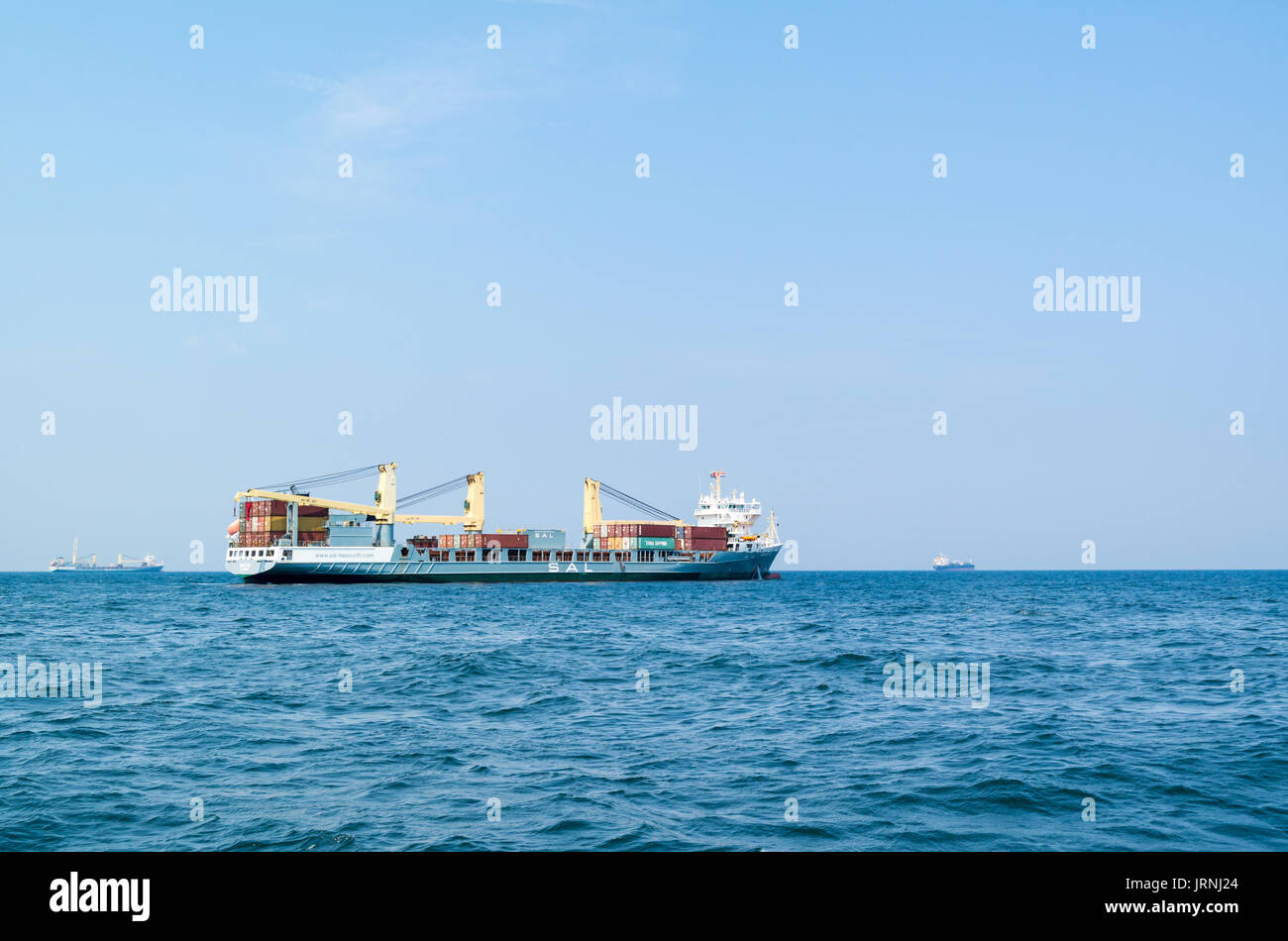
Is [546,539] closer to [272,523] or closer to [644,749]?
[272,523]

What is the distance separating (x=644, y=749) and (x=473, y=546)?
336ft

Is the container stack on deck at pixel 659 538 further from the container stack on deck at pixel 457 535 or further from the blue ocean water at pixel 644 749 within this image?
the blue ocean water at pixel 644 749

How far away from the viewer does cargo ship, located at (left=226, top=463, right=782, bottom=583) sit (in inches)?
4331

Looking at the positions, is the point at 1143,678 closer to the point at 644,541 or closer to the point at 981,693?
the point at 981,693

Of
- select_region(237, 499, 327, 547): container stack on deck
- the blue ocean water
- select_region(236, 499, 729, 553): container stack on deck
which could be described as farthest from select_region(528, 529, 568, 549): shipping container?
the blue ocean water

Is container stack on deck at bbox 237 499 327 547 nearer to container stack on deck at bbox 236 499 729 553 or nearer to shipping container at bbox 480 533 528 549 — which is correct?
container stack on deck at bbox 236 499 729 553

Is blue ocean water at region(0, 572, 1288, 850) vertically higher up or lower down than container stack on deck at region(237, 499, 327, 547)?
lower down

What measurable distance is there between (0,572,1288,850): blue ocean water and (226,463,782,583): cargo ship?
2782 inches

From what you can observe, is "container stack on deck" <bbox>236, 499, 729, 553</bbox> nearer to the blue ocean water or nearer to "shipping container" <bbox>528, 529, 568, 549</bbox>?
"shipping container" <bbox>528, 529, 568, 549</bbox>

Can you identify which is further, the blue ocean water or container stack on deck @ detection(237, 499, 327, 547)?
container stack on deck @ detection(237, 499, 327, 547)

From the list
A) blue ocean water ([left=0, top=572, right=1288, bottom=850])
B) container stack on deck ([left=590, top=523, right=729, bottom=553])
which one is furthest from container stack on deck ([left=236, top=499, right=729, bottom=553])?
blue ocean water ([left=0, top=572, right=1288, bottom=850])

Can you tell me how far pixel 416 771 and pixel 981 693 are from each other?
1645 cm

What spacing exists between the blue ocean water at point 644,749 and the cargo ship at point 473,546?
70.7 m
